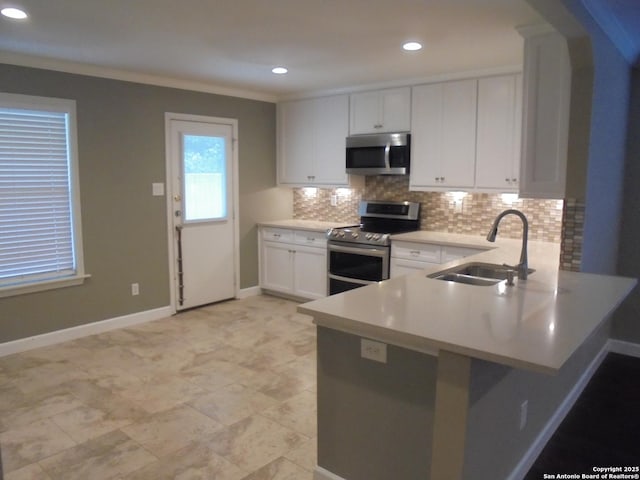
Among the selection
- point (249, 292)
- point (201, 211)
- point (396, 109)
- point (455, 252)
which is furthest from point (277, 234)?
point (455, 252)

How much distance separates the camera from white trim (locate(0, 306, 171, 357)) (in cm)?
390

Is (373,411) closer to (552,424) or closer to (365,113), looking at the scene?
(552,424)

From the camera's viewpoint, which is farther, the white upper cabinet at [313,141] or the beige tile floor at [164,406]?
the white upper cabinet at [313,141]

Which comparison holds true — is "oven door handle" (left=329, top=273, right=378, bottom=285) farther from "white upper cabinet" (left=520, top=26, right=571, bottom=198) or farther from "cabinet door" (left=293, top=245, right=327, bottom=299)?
"white upper cabinet" (left=520, top=26, right=571, bottom=198)

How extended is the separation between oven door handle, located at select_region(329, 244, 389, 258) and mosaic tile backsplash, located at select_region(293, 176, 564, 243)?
648 millimetres

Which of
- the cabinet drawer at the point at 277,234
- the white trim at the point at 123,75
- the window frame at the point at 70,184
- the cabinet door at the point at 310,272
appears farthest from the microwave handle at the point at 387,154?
the window frame at the point at 70,184

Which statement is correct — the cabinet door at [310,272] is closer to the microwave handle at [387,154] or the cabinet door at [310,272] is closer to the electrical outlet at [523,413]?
the microwave handle at [387,154]

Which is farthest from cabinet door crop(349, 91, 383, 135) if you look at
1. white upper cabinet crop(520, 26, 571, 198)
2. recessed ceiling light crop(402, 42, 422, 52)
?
white upper cabinet crop(520, 26, 571, 198)

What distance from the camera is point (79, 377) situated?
11.3ft

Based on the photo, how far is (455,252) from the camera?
4.08m

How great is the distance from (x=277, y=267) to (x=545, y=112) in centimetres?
347

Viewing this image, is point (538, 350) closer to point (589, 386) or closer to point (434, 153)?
point (589, 386)

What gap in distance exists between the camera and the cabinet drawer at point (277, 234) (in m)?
5.46

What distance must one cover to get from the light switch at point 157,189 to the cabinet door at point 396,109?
228 centimetres
